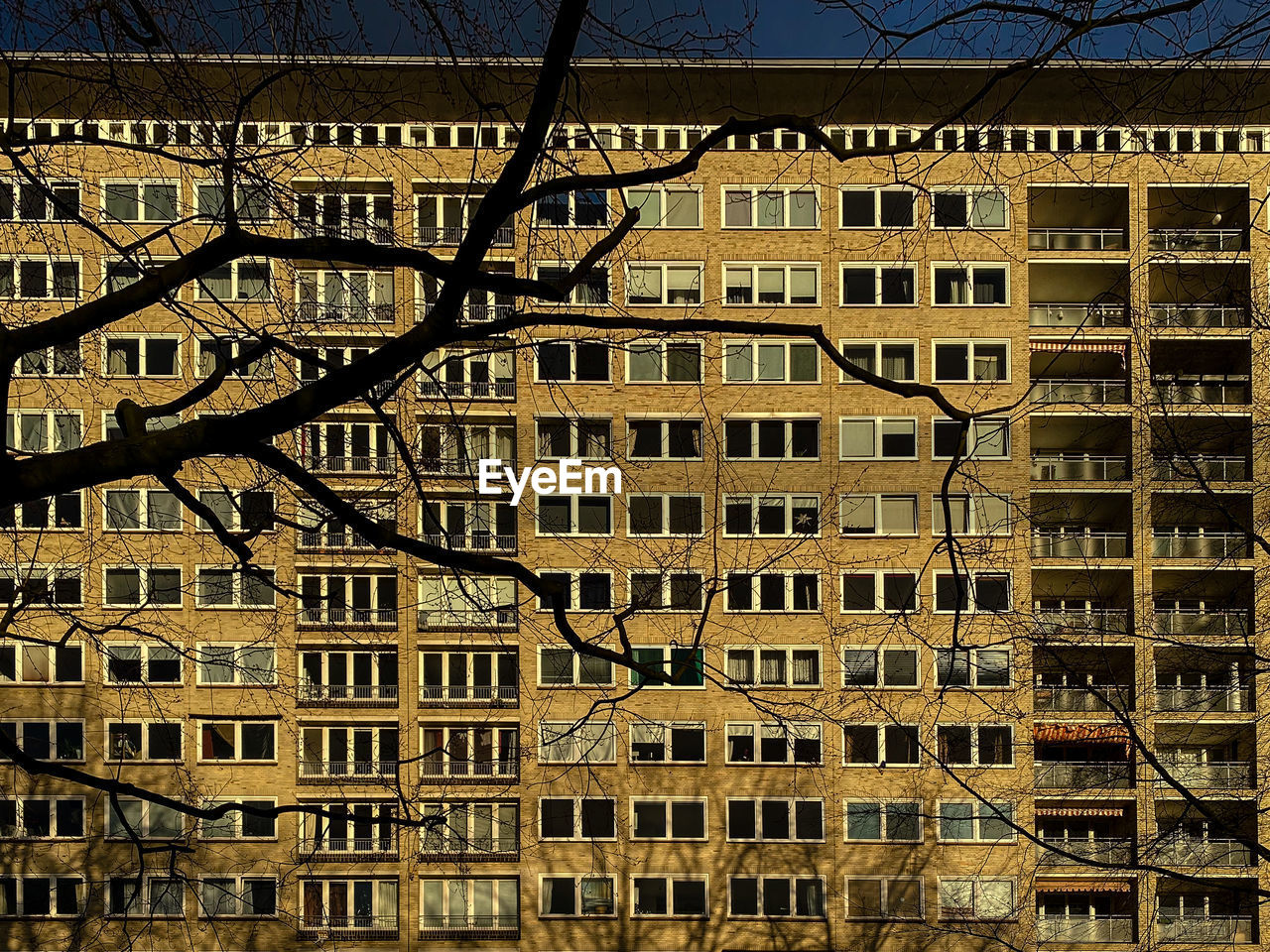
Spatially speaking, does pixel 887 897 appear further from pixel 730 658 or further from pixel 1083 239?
pixel 1083 239

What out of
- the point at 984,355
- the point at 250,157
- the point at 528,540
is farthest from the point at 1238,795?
the point at 250,157

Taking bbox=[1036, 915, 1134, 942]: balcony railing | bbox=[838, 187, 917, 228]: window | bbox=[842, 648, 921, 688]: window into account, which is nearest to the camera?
bbox=[1036, 915, 1134, 942]: balcony railing

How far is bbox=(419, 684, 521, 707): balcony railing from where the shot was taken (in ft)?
84.4

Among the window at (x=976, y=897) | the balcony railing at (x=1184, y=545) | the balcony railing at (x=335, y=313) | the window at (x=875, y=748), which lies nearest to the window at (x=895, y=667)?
the window at (x=875, y=748)

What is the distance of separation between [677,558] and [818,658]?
21.7m

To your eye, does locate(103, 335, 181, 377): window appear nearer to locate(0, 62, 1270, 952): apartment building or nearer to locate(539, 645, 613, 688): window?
locate(0, 62, 1270, 952): apartment building

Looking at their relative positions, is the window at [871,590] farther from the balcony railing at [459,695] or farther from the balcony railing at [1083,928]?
the balcony railing at [459,695]

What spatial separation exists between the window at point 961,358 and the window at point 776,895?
1244 centimetres

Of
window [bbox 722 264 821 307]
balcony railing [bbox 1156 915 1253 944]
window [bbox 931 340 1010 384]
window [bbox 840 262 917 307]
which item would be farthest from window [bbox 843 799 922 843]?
window [bbox 722 264 821 307]

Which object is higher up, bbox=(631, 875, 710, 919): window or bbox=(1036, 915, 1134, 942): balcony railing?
bbox=(631, 875, 710, 919): window

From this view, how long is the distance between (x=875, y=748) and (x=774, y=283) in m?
11.7

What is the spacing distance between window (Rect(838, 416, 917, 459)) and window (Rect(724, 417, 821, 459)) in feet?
2.35

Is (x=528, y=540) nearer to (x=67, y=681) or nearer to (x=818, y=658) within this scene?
(x=818, y=658)

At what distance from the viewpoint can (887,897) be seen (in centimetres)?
2514
